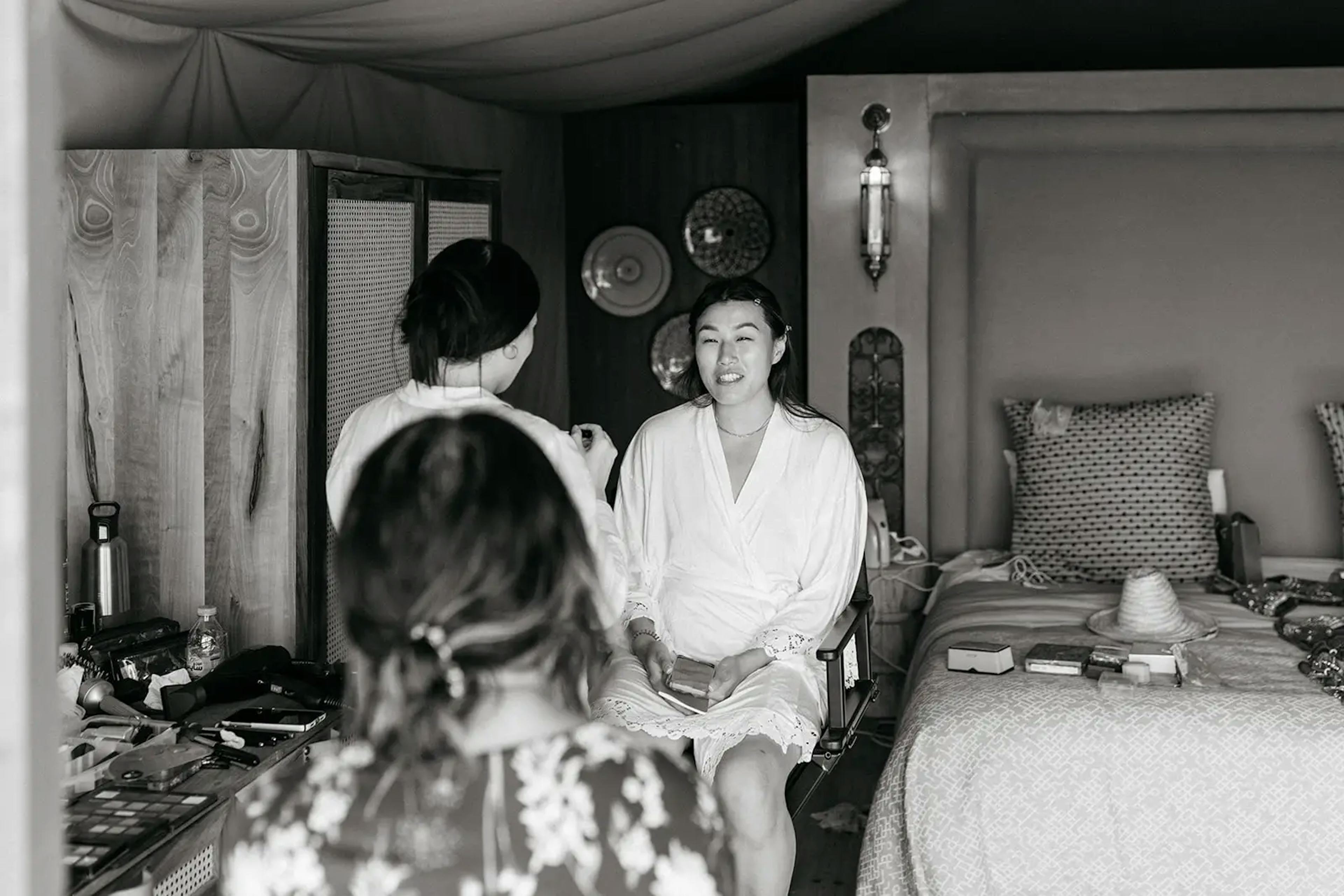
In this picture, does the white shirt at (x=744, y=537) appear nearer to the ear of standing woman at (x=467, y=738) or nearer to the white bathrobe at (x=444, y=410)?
the white bathrobe at (x=444, y=410)

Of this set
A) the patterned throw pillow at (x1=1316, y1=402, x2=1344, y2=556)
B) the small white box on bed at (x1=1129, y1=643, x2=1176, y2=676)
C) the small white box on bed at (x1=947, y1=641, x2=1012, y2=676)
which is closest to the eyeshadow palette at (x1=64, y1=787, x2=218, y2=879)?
the small white box on bed at (x1=947, y1=641, x2=1012, y2=676)

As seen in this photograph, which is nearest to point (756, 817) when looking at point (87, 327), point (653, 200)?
point (87, 327)

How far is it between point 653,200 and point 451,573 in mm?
5346

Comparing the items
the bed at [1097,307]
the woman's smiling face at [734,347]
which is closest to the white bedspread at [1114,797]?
the woman's smiling face at [734,347]

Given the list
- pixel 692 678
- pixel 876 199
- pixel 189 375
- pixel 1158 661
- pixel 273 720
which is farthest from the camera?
pixel 876 199

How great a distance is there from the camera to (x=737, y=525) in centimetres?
330

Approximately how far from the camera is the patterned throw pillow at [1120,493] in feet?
15.6

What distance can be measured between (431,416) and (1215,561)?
4.01 m

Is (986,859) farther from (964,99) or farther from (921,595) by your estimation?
(964,99)

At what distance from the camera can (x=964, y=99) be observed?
5.10m

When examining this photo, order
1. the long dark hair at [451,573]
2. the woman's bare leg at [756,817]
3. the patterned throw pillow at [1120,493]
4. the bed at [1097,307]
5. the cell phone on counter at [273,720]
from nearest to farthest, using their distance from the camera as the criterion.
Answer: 1. the long dark hair at [451,573]
2. the cell phone on counter at [273,720]
3. the woman's bare leg at [756,817]
4. the patterned throw pillow at [1120,493]
5. the bed at [1097,307]

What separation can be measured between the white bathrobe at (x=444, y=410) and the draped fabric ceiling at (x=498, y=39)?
88 cm

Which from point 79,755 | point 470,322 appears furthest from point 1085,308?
point 79,755

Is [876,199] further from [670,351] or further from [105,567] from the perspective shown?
[105,567]
